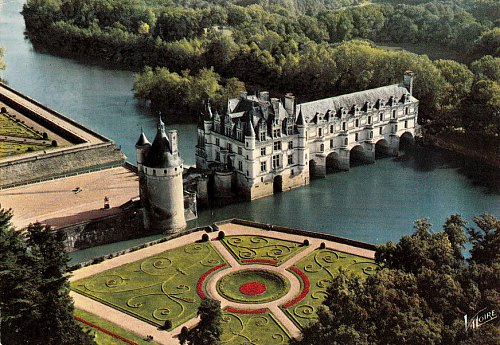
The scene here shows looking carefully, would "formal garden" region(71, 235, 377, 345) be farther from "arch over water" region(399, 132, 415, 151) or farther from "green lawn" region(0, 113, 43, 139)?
"green lawn" region(0, 113, 43, 139)

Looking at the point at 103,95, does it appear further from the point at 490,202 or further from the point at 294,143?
the point at 490,202

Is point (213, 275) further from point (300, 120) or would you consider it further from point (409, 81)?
point (409, 81)

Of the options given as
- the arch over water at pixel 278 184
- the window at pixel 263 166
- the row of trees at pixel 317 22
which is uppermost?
the row of trees at pixel 317 22

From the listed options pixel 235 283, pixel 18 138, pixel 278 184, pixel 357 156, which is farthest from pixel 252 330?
pixel 18 138

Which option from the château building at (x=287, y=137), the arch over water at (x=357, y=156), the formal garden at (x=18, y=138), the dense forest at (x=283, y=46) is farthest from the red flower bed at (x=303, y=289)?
the formal garden at (x=18, y=138)

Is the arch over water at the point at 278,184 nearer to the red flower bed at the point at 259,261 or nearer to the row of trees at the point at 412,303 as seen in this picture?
the red flower bed at the point at 259,261

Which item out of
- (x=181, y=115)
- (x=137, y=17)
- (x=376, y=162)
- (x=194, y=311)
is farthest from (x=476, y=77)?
(x=137, y=17)
